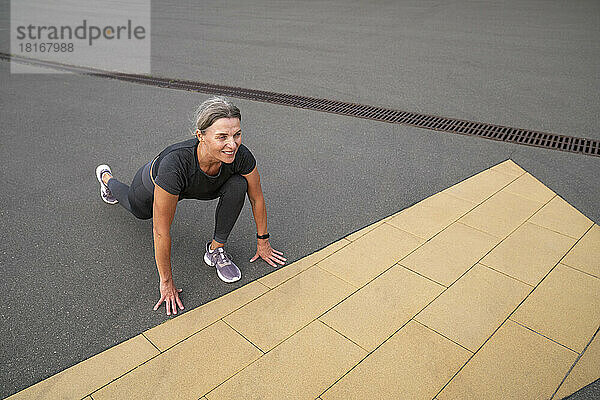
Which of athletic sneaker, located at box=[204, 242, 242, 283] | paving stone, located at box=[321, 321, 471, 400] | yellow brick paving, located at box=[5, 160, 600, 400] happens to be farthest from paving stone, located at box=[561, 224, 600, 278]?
athletic sneaker, located at box=[204, 242, 242, 283]

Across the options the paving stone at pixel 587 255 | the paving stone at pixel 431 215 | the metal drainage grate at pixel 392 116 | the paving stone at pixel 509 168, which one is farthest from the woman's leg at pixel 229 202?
the metal drainage grate at pixel 392 116

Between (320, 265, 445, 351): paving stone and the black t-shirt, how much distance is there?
829 millimetres

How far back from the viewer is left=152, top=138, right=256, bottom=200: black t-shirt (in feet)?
7.38

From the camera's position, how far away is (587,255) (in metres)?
2.80

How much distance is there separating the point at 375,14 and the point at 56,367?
37.4ft

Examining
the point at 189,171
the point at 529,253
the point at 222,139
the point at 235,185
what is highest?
the point at 222,139

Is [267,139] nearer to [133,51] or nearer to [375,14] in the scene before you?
[133,51]

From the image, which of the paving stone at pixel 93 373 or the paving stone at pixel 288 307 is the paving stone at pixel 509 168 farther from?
the paving stone at pixel 93 373

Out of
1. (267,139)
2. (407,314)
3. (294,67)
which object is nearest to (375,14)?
(294,67)

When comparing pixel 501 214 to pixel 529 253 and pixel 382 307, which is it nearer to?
pixel 529 253

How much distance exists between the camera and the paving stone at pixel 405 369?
196cm

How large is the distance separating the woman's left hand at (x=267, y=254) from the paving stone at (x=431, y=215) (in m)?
0.79

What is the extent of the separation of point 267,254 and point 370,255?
575mm

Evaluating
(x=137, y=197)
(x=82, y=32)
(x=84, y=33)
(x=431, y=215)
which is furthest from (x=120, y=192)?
(x=82, y=32)
